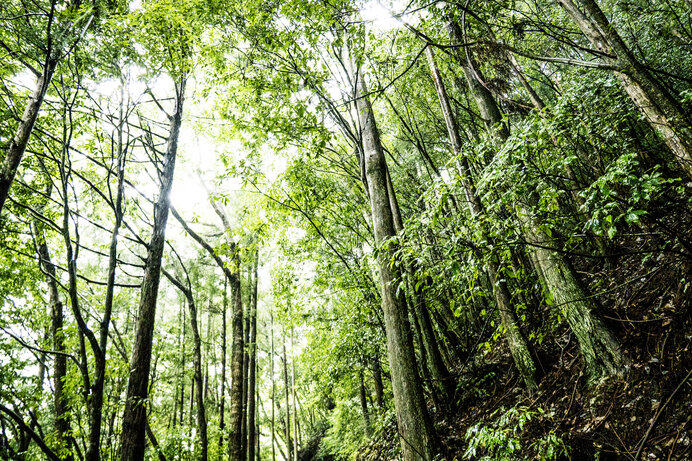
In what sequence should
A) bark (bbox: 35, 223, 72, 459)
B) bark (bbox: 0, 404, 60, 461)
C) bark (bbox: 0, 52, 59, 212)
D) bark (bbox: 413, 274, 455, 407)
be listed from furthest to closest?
bark (bbox: 35, 223, 72, 459) → bark (bbox: 413, 274, 455, 407) → bark (bbox: 0, 52, 59, 212) → bark (bbox: 0, 404, 60, 461)

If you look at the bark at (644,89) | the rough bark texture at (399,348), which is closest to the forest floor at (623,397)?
the rough bark texture at (399,348)

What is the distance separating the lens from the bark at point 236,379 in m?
7.40

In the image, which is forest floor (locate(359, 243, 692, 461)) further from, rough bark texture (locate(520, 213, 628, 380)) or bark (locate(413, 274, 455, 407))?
bark (locate(413, 274, 455, 407))

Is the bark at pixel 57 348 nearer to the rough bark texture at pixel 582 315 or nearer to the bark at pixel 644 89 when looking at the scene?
the rough bark texture at pixel 582 315

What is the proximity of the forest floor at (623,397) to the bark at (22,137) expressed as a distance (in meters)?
4.63

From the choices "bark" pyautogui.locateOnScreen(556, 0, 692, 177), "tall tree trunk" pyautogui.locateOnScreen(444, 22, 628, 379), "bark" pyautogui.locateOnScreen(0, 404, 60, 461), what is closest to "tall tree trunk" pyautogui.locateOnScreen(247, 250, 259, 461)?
"bark" pyautogui.locateOnScreen(0, 404, 60, 461)

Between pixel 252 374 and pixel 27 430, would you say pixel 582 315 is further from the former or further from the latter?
pixel 252 374

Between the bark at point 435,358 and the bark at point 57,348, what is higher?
the bark at point 57,348

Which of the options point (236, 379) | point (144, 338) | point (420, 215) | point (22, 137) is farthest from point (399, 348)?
point (236, 379)

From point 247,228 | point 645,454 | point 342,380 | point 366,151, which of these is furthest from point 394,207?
point 342,380

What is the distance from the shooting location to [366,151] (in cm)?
455

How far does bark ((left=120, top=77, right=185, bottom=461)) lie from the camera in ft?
11.2

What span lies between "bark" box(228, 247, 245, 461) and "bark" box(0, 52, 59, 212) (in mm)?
4228

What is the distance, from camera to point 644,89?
2463mm
